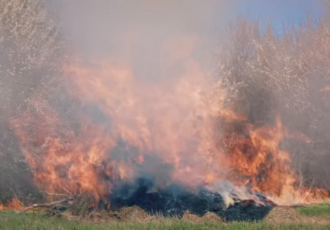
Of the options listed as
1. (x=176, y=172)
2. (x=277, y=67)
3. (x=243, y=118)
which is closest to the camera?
(x=176, y=172)

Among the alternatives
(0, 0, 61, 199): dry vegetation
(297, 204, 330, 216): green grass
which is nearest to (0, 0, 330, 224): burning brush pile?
(0, 0, 61, 199): dry vegetation

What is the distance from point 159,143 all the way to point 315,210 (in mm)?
6222

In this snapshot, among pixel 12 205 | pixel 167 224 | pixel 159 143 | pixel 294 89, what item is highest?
pixel 294 89

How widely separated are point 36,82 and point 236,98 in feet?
27.5

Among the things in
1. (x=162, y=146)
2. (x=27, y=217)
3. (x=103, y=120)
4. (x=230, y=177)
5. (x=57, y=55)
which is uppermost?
(x=57, y=55)

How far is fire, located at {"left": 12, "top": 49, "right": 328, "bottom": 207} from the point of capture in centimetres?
1550

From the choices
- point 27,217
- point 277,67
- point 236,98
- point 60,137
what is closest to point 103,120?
point 60,137

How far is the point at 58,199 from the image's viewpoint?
619 inches

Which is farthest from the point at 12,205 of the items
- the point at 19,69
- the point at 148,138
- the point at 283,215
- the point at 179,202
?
the point at 283,215

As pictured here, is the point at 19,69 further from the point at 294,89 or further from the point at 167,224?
the point at 294,89

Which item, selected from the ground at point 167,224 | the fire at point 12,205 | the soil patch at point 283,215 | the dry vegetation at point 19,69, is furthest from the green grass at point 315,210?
the fire at point 12,205

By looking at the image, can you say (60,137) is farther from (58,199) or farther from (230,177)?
(230,177)

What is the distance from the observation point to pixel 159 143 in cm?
1584

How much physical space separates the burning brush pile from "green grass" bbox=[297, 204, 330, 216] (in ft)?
1.88
